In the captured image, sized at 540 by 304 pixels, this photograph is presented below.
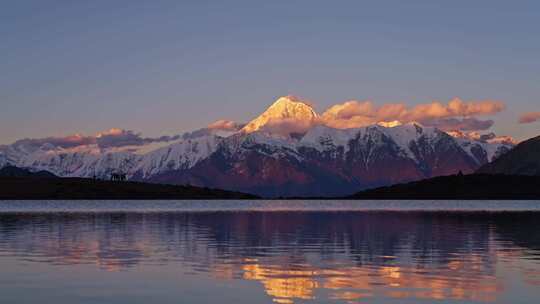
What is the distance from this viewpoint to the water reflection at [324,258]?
40375 millimetres

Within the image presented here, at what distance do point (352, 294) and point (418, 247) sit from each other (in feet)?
95.9

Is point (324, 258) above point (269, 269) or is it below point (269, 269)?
above

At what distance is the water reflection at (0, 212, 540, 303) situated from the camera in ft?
132

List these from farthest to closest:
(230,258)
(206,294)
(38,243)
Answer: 1. (38,243)
2. (230,258)
3. (206,294)

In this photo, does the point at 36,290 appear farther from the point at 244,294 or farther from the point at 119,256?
the point at 119,256

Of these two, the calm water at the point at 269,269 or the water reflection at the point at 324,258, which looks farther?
the water reflection at the point at 324,258

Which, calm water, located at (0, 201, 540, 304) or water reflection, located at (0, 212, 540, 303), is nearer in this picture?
calm water, located at (0, 201, 540, 304)

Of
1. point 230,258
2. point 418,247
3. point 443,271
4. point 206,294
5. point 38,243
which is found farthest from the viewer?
point 38,243

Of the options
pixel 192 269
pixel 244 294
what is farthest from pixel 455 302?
pixel 192 269

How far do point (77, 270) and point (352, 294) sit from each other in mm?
18512

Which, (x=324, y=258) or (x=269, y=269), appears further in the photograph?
(x=324, y=258)

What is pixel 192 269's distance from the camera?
4912 cm

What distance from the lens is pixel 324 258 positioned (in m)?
56.3

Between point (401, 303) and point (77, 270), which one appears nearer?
point (401, 303)
